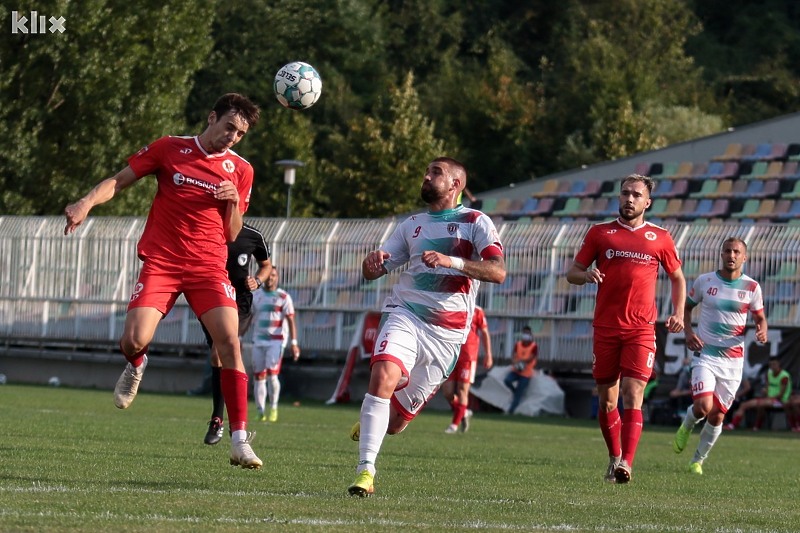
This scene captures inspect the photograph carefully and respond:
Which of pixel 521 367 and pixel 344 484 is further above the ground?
pixel 344 484

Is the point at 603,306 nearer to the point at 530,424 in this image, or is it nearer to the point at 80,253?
the point at 530,424

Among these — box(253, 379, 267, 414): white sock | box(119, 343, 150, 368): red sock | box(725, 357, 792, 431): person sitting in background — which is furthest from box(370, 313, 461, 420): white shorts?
box(725, 357, 792, 431): person sitting in background

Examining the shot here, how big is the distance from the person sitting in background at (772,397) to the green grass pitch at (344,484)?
778 centimetres

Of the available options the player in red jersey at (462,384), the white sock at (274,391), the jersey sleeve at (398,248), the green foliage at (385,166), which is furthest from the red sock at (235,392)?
the green foliage at (385,166)

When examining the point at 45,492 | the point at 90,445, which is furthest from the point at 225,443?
the point at 45,492

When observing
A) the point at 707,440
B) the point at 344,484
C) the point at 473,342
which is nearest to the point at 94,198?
the point at 344,484

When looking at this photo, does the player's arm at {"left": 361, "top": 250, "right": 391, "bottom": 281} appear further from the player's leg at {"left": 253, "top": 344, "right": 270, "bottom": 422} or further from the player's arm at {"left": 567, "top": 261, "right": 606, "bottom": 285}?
the player's leg at {"left": 253, "top": 344, "right": 270, "bottom": 422}

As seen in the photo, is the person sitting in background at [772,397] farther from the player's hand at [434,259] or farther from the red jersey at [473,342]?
the player's hand at [434,259]

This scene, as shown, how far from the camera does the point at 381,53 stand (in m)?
64.7

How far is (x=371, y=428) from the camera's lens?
341 inches

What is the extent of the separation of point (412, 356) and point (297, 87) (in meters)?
3.89

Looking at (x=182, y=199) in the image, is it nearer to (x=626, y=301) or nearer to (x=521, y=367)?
(x=626, y=301)

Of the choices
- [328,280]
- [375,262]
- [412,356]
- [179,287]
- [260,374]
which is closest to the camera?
[375,262]

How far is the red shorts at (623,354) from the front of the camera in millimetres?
A: 11242
